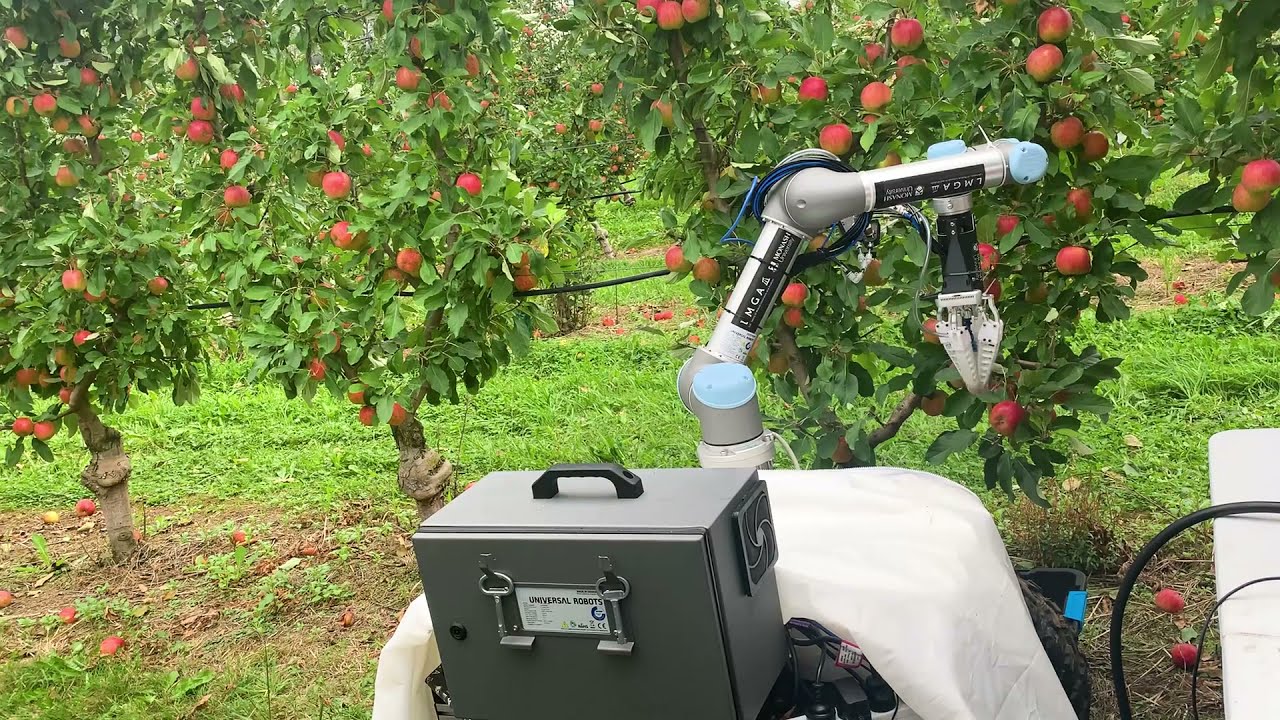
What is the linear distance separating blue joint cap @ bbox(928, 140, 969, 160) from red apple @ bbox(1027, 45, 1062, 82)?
1.74 feet

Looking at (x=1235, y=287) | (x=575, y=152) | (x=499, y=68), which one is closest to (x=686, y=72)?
(x=499, y=68)

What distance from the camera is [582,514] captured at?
1172 millimetres

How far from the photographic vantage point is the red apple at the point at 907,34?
1995mm

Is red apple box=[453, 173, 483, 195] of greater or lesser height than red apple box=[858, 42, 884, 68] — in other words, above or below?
below

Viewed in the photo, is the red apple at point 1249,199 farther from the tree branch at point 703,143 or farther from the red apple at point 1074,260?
the tree branch at point 703,143

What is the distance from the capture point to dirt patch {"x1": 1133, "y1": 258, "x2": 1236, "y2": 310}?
4430 millimetres

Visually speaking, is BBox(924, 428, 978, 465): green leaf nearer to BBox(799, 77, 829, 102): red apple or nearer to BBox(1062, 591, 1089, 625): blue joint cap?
BBox(1062, 591, 1089, 625): blue joint cap

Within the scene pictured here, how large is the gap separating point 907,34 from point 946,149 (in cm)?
67

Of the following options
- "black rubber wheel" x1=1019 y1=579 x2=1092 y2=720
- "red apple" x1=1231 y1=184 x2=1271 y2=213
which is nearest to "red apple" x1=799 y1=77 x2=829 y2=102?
"red apple" x1=1231 y1=184 x2=1271 y2=213

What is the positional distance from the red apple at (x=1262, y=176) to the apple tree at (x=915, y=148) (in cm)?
22

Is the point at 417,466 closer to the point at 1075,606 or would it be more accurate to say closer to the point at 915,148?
the point at 915,148

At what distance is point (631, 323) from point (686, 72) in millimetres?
3445

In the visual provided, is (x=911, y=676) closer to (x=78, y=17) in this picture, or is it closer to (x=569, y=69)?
(x=78, y=17)

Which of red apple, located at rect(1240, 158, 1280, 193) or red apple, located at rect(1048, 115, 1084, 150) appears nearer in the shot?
red apple, located at rect(1240, 158, 1280, 193)
